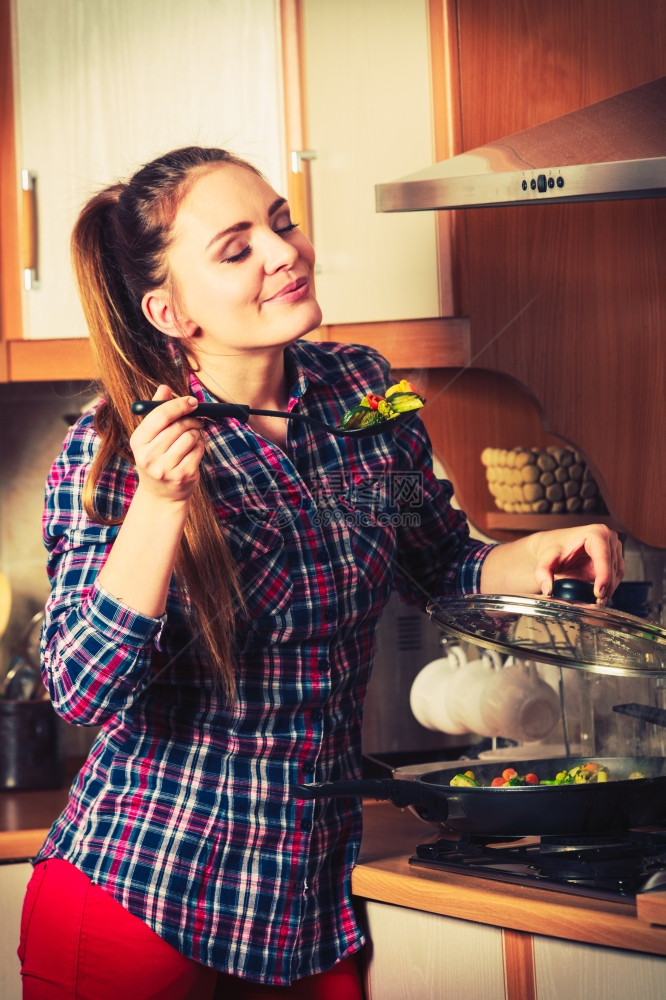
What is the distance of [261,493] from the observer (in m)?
1.03

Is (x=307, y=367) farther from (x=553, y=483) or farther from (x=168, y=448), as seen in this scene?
(x=553, y=483)

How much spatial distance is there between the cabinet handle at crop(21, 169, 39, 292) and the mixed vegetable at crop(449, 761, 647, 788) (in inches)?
33.9

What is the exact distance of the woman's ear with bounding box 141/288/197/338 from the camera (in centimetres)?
103

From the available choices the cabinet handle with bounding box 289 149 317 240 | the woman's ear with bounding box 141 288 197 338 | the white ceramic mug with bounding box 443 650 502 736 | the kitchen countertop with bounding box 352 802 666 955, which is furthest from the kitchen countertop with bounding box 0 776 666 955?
the cabinet handle with bounding box 289 149 317 240

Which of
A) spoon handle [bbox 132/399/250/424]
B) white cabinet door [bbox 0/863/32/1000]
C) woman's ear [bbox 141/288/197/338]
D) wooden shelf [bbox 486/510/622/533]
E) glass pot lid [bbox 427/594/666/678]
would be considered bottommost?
white cabinet door [bbox 0/863/32/1000]

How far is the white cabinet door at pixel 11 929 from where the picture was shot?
4.52 ft

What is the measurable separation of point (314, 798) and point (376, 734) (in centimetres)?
52

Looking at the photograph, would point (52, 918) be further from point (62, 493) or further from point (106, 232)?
point (106, 232)

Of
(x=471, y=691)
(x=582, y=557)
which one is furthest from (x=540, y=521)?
(x=582, y=557)

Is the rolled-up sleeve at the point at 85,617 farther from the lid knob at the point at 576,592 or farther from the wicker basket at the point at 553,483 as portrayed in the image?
the wicker basket at the point at 553,483

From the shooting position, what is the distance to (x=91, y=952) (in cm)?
96

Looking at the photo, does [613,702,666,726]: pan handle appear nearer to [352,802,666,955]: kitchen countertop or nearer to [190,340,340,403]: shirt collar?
[352,802,666,955]: kitchen countertop

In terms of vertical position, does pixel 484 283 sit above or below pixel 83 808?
above

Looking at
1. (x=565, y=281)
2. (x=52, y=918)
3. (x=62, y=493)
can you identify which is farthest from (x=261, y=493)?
(x=565, y=281)
